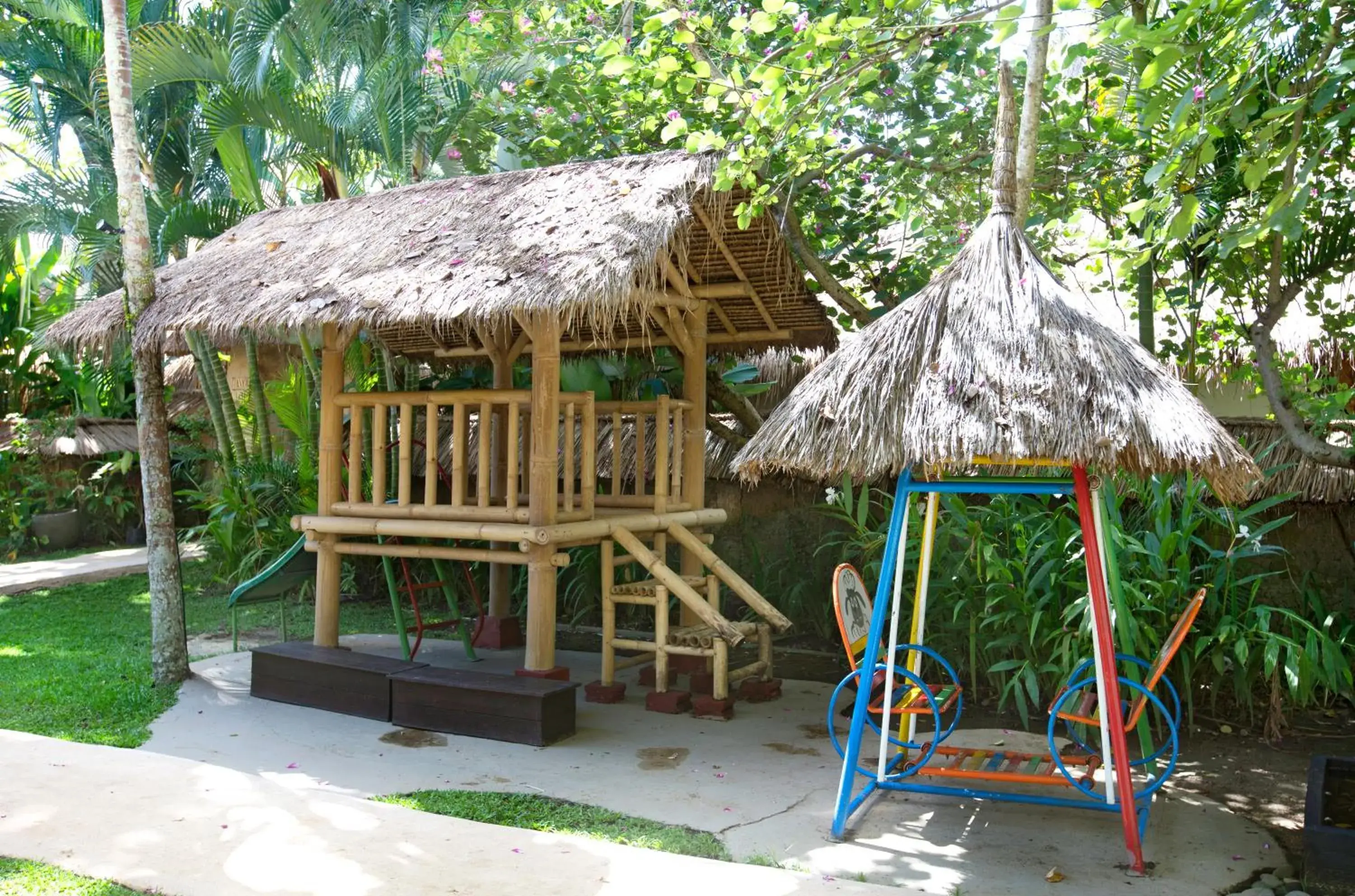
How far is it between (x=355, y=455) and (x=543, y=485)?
1399 mm

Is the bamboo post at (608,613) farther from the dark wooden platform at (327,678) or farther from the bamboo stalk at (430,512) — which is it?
the dark wooden platform at (327,678)

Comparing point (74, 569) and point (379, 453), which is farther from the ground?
point (379, 453)

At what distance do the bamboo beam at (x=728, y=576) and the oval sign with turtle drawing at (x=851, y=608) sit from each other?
1.75 m

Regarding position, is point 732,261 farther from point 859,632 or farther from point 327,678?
point 327,678

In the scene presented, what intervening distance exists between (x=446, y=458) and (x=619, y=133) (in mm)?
3370

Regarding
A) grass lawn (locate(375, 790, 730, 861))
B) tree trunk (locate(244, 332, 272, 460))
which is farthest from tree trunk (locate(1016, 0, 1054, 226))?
tree trunk (locate(244, 332, 272, 460))

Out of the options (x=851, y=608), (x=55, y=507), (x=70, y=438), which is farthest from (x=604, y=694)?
(x=55, y=507)

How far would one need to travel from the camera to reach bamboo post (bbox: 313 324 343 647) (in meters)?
6.81

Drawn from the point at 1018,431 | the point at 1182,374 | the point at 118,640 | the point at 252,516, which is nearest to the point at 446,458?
the point at 252,516

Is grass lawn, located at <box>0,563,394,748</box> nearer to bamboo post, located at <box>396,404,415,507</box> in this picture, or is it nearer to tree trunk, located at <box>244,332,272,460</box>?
tree trunk, located at <box>244,332,272,460</box>

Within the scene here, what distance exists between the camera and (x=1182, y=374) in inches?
304

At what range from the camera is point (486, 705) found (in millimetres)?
5801

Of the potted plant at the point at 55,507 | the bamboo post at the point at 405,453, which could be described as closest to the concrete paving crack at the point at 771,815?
the bamboo post at the point at 405,453

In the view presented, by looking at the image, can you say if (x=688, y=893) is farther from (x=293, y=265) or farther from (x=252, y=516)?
(x=252, y=516)
